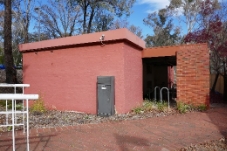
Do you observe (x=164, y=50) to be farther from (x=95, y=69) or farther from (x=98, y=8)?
(x=98, y=8)

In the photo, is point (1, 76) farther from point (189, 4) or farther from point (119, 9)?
point (189, 4)

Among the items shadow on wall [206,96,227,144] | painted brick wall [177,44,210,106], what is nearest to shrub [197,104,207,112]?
painted brick wall [177,44,210,106]

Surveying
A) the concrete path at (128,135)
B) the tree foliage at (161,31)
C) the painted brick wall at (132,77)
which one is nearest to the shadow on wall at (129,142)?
the concrete path at (128,135)

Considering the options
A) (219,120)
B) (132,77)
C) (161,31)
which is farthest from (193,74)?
(161,31)

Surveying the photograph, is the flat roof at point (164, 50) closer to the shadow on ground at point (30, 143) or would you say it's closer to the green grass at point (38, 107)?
the green grass at point (38, 107)

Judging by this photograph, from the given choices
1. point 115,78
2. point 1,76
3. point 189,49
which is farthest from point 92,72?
point 1,76

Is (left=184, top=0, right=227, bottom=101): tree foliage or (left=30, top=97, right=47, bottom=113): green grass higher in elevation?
(left=184, top=0, right=227, bottom=101): tree foliage

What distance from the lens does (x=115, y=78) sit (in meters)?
7.17

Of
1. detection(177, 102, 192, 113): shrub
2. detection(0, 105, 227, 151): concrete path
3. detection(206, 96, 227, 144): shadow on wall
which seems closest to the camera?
detection(0, 105, 227, 151): concrete path

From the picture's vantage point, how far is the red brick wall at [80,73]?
715 cm

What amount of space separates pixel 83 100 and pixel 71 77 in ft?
3.35

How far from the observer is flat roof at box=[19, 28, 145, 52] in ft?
22.8

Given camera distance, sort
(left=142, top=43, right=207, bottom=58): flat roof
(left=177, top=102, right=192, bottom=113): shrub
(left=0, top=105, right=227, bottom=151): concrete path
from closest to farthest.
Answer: (left=0, top=105, right=227, bottom=151): concrete path
(left=177, top=102, right=192, bottom=113): shrub
(left=142, top=43, right=207, bottom=58): flat roof

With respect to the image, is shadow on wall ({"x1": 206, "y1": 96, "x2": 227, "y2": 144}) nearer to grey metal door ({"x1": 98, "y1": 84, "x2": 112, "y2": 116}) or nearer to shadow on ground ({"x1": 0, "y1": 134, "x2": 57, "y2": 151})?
grey metal door ({"x1": 98, "y1": 84, "x2": 112, "y2": 116})
